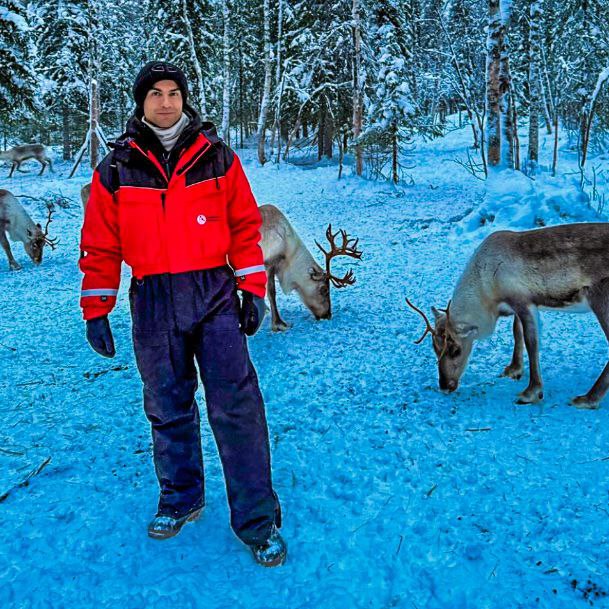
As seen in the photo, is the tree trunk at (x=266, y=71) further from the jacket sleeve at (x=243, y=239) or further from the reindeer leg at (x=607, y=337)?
the jacket sleeve at (x=243, y=239)

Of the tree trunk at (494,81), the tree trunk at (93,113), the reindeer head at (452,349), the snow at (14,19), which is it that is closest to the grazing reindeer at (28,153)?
the tree trunk at (93,113)

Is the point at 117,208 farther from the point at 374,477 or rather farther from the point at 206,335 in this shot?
the point at 374,477

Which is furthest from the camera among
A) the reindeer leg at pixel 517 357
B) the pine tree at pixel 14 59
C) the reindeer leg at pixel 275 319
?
the pine tree at pixel 14 59

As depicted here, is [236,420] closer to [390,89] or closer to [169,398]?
[169,398]

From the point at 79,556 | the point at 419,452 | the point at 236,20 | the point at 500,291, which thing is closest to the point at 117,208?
the point at 79,556

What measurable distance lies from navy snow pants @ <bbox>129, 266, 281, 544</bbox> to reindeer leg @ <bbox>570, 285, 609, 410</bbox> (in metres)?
3.01

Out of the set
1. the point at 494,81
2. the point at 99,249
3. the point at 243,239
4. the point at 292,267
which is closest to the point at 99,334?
the point at 99,249

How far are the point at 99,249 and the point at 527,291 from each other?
12.1ft

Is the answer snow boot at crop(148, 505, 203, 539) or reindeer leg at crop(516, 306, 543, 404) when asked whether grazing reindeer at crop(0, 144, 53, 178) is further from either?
snow boot at crop(148, 505, 203, 539)

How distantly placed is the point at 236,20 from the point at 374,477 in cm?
3374

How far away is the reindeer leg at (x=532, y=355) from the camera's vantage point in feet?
15.4

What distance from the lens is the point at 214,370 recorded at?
9.39 ft

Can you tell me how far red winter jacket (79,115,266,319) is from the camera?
278cm

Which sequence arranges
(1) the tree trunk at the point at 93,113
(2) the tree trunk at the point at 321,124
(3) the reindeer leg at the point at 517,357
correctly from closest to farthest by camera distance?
(3) the reindeer leg at the point at 517,357 < (1) the tree trunk at the point at 93,113 < (2) the tree trunk at the point at 321,124
